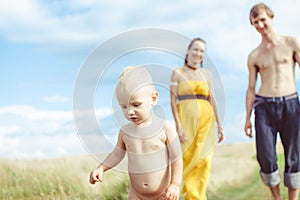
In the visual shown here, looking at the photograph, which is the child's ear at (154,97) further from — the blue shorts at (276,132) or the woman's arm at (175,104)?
the blue shorts at (276,132)

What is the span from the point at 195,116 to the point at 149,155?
236 centimetres

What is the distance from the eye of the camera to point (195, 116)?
20.9 feet

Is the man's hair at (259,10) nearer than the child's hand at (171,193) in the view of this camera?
No

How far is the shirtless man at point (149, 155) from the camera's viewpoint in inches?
158

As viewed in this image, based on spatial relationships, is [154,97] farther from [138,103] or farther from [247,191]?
[247,191]

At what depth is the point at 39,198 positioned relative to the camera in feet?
23.3

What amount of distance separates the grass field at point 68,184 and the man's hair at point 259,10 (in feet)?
6.01

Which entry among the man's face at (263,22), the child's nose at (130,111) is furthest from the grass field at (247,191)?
the child's nose at (130,111)

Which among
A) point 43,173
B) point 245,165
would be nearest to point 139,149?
point 43,173

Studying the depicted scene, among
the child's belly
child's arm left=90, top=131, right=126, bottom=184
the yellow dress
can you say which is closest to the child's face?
child's arm left=90, top=131, right=126, bottom=184

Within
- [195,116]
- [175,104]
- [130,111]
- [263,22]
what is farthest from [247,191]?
[130,111]

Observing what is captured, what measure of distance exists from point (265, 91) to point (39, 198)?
294cm

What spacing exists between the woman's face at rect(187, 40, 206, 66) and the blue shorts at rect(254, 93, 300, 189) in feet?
2.40

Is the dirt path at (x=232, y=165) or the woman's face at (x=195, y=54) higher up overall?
the woman's face at (x=195, y=54)
